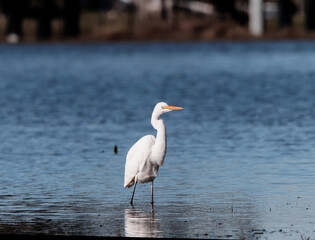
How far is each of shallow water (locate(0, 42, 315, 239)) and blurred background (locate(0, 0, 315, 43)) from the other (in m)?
47.9

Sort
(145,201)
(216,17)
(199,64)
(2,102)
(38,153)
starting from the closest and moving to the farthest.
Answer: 1. (145,201)
2. (38,153)
3. (2,102)
4. (199,64)
5. (216,17)

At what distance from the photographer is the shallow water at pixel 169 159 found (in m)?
14.5

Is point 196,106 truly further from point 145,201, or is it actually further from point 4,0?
point 4,0

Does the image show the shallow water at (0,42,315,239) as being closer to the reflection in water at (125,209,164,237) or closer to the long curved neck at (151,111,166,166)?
the reflection in water at (125,209,164,237)

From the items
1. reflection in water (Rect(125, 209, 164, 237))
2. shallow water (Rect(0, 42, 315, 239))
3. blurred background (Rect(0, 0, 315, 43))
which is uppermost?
reflection in water (Rect(125, 209, 164, 237))

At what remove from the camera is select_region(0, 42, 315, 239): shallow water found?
1455 centimetres

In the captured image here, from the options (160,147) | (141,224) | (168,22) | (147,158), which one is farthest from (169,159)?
(168,22)

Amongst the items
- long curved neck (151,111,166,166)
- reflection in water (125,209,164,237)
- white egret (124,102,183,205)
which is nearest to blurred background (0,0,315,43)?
white egret (124,102,183,205)

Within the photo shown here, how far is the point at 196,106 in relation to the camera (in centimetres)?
4044

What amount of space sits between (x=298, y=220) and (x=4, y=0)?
95208 mm

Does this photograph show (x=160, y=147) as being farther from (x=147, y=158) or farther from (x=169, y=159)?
(x=169, y=159)

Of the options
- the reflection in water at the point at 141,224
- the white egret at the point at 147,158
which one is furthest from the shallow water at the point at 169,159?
the white egret at the point at 147,158

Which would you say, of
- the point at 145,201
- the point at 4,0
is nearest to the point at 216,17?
the point at 4,0

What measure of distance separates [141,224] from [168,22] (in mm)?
99077
